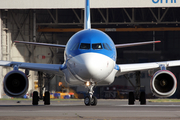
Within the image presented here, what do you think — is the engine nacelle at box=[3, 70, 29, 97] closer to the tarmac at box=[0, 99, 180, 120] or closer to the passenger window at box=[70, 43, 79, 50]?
the passenger window at box=[70, 43, 79, 50]

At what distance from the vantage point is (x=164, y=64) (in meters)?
18.2

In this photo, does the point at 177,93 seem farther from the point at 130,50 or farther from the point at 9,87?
the point at 9,87

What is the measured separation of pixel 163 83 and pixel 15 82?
24.0ft

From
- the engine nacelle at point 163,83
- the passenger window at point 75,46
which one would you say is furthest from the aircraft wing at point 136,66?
the passenger window at point 75,46

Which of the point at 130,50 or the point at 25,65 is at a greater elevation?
the point at 130,50

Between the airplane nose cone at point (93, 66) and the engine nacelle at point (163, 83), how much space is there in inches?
127

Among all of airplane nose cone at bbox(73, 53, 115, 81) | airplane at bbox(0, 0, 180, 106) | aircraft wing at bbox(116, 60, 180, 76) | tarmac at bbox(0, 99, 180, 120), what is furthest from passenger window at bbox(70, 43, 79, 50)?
aircraft wing at bbox(116, 60, 180, 76)

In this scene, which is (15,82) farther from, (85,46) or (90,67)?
(90,67)

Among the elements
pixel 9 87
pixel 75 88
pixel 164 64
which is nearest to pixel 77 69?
pixel 9 87

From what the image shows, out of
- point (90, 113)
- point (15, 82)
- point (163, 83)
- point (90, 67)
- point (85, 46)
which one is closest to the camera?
point (90, 113)

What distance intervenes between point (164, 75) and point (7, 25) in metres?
24.3
